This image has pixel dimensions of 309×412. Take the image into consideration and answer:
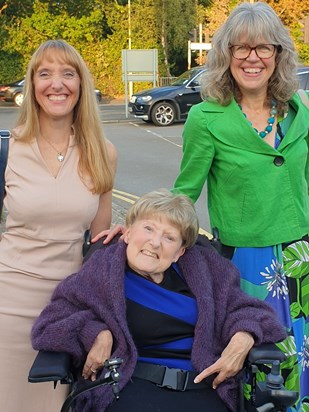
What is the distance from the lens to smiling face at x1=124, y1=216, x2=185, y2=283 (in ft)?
8.95

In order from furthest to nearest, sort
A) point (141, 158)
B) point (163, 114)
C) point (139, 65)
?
point (139, 65) → point (163, 114) → point (141, 158)

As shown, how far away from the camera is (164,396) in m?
2.62

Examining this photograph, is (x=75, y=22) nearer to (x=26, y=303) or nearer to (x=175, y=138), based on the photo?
(x=175, y=138)

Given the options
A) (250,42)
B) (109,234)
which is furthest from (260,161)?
(109,234)

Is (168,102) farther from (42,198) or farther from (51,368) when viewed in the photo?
(51,368)

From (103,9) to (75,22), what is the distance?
266 cm

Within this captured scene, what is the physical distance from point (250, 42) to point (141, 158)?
437 inches

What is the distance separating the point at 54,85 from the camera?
2.86 meters

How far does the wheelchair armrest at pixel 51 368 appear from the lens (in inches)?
94.8

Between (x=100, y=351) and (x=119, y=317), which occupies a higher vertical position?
(x=119, y=317)

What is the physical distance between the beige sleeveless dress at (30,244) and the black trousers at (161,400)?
56cm

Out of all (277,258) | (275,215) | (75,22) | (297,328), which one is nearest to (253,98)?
(275,215)

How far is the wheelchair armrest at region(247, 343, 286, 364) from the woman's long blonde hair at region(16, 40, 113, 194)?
3.33ft

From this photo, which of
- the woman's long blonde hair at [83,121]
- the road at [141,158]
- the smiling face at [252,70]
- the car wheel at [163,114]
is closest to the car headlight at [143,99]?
the car wheel at [163,114]
